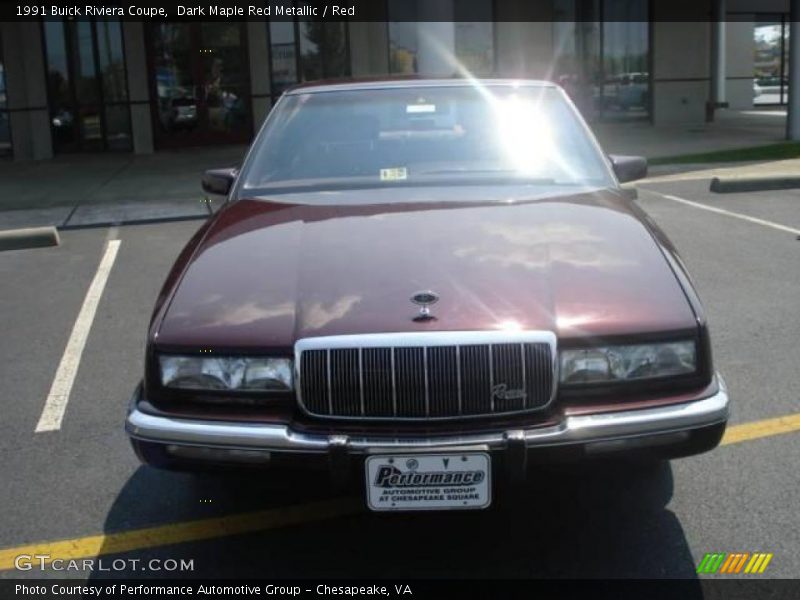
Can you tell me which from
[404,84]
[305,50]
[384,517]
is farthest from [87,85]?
[384,517]

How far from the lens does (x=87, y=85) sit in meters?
19.5

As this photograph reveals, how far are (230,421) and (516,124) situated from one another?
7.35 feet

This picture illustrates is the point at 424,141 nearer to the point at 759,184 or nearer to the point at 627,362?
the point at 627,362

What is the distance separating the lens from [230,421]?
291 centimetres

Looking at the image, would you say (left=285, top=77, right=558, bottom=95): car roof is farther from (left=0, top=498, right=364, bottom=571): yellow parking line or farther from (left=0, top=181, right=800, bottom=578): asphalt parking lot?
(left=0, top=498, right=364, bottom=571): yellow parking line

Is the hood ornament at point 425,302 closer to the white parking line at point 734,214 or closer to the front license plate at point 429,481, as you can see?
the front license plate at point 429,481

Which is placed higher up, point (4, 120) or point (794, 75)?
point (794, 75)

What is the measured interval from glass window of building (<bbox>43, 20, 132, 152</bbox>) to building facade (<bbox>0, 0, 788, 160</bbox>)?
2cm

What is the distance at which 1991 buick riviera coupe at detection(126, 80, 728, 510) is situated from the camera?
2.81 meters

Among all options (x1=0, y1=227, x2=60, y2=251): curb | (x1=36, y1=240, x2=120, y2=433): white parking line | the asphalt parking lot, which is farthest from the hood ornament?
(x1=0, y1=227, x2=60, y2=251): curb

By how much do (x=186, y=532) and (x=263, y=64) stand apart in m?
17.9

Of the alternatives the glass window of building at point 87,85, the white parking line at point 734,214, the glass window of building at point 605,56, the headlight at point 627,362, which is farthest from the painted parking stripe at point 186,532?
the glass window of building at point 605,56

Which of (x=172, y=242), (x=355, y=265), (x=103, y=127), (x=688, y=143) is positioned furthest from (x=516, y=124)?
(x=103, y=127)

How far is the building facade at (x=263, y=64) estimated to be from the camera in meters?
19.2
